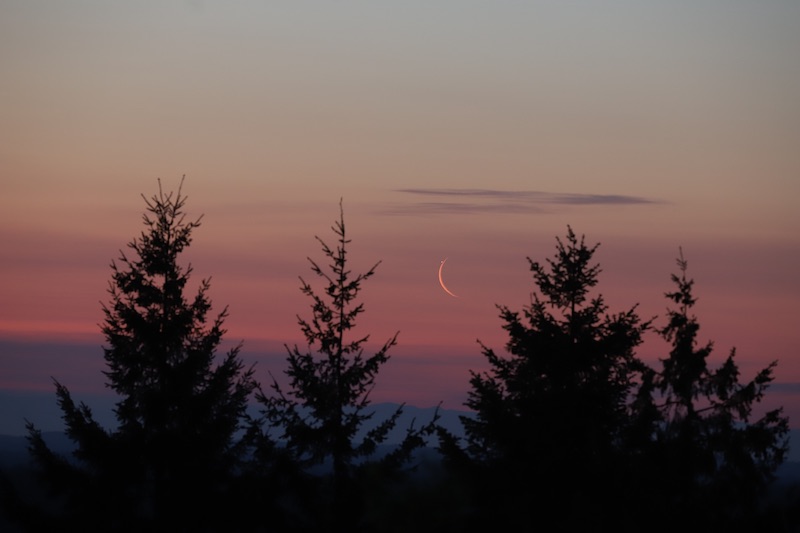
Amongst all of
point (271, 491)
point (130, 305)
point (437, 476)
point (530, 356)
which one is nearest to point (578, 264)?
point (530, 356)

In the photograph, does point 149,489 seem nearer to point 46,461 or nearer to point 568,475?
point 46,461

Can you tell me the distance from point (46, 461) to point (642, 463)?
61.7ft

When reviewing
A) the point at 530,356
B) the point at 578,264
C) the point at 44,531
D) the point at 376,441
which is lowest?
the point at 44,531

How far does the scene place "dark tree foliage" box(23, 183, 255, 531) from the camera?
3769 centimetres

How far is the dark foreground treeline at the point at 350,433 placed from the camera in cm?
3353

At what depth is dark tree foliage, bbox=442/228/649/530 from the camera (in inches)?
1254

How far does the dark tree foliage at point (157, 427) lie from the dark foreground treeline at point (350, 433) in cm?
5

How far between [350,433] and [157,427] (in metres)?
6.93

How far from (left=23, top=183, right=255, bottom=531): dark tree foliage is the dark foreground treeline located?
48 millimetres

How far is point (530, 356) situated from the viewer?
35594mm

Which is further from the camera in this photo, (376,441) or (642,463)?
(376,441)

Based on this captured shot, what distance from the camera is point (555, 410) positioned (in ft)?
113

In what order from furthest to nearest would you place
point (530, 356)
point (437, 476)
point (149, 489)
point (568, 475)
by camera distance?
point (149, 489), point (530, 356), point (568, 475), point (437, 476)

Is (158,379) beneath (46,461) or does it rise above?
above
